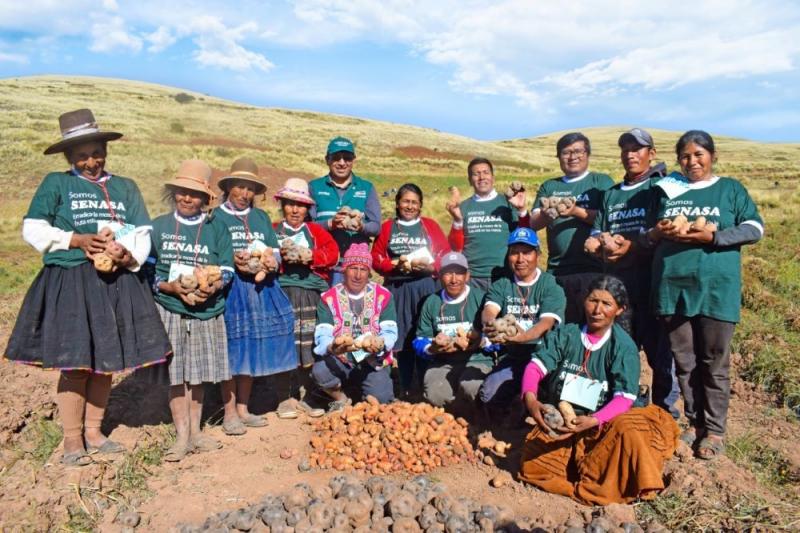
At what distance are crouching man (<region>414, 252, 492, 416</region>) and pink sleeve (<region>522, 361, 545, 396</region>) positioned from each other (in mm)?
822

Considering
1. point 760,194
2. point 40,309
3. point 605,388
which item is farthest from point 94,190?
point 760,194

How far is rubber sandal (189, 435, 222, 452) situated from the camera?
4332 millimetres

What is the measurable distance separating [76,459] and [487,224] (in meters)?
3.68

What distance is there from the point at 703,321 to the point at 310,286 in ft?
10.1

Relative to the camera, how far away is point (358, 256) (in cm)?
477

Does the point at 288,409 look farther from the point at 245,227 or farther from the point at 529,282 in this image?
the point at 529,282

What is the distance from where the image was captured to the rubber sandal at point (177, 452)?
4.17 meters

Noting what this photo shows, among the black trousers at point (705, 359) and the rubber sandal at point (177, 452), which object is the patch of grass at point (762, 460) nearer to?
the black trousers at point (705, 359)

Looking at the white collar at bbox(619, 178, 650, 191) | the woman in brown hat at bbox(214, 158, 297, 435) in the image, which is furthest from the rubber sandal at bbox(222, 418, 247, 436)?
the white collar at bbox(619, 178, 650, 191)

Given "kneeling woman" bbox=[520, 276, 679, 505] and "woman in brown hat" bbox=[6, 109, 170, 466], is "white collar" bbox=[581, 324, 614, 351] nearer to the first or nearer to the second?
"kneeling woman" bbox=[520, 276, 679, 505]

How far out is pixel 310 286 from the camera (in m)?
4.99

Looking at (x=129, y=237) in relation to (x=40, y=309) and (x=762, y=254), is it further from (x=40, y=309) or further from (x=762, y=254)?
(x=762, y=254)

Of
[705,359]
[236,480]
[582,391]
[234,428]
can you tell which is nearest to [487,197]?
[582,391]

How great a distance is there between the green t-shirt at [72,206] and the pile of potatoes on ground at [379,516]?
1.94m
